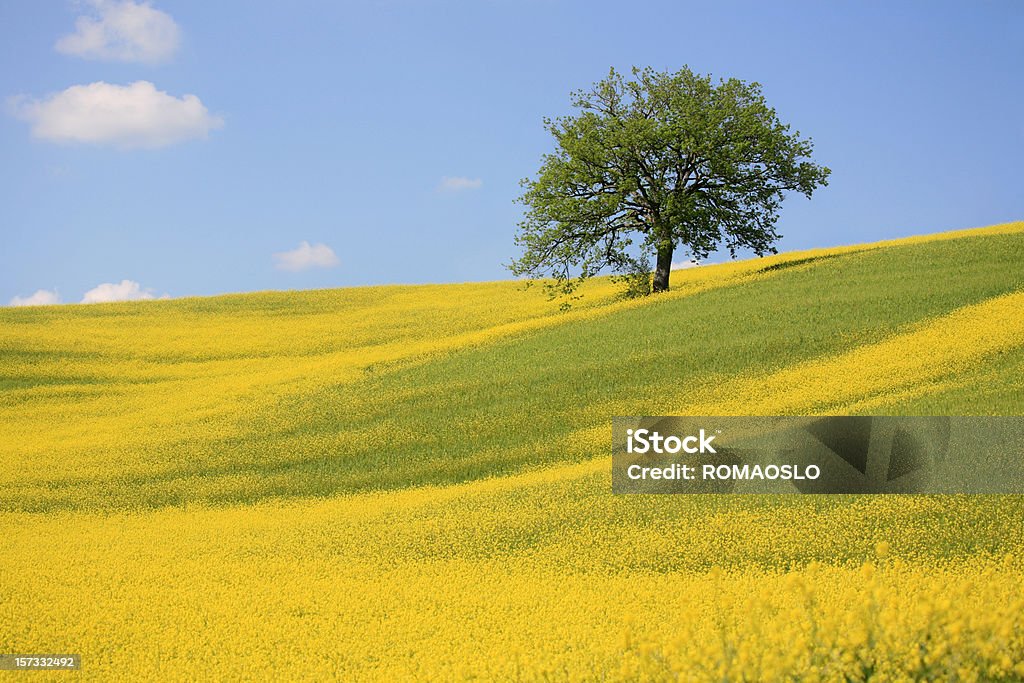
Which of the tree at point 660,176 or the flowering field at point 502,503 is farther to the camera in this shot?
the tree at point 660,176

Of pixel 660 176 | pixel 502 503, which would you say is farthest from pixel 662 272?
pixel 502 503

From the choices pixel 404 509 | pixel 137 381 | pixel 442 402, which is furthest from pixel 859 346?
pixel 137 381

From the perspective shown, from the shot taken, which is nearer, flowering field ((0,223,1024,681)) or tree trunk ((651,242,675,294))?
flowering field ((0,223,1024,681))

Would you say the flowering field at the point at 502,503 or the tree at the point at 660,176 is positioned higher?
the tree at the point at 660,176

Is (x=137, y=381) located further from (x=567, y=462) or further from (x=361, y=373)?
(x=567, y=462)

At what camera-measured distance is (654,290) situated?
125ft

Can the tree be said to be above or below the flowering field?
above

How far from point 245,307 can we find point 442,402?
25916 mm

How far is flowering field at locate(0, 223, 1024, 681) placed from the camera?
863 centimetres

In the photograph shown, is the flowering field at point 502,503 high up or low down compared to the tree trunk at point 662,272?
down

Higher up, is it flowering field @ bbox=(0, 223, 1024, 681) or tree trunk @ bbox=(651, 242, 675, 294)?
tree trunk @ bbox=(651, 242, 675, 294)

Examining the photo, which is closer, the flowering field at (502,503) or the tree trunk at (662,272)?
the flowering field at (502,503)

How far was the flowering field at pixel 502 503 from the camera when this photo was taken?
28.3ft

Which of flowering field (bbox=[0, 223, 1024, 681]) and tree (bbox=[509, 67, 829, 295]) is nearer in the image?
flowering field (bbox=[0, 223, 1024, 681])
